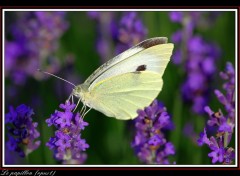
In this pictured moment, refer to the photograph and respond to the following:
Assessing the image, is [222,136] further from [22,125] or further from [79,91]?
[22,125]

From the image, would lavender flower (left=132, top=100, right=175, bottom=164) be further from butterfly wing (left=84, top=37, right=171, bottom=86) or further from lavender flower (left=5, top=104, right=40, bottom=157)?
lavender flower (left=5, top=104, right=40, bottom=157)

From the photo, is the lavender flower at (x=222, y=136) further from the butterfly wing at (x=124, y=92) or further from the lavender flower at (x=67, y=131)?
the lavender flower at (x=67, y=131)

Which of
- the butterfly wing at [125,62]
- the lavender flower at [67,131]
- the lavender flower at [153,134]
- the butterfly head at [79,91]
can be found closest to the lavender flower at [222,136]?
the lavender flower at [153,134]

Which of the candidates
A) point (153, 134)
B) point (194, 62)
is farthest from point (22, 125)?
point (194, 62)

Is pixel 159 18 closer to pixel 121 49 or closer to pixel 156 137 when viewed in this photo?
pixel 121 49

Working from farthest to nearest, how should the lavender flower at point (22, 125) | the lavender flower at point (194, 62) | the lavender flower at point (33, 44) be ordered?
the lavender flower at point (33, 44)
the lavender flower at point (194, 62)
the lavender flower at point (22, 125)

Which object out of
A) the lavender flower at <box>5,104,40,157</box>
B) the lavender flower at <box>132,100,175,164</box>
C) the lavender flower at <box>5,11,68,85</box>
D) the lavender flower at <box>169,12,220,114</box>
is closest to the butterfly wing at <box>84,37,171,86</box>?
the lavender flower at <box>132,100,175,164</box>

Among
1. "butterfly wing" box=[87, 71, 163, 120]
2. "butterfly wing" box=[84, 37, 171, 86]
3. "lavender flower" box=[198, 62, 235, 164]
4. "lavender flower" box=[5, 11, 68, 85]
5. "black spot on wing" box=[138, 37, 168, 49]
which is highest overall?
"lavender flower" box=[5, 11, 68, 85]

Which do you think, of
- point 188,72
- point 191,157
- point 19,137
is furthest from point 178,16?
point 19,137
